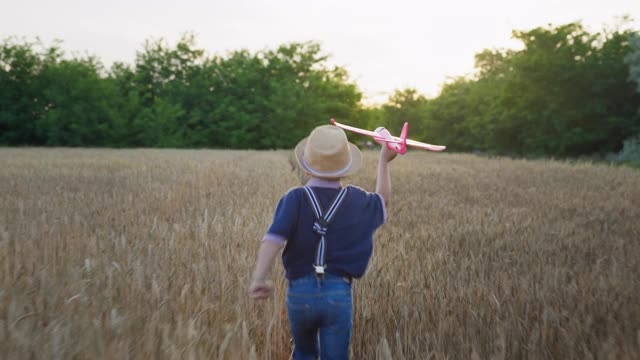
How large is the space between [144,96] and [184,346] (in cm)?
5116

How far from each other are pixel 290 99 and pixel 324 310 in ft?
155

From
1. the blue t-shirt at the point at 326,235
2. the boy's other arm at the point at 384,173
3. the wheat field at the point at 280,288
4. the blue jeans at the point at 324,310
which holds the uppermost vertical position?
the boy's other arm at the point at 384,173

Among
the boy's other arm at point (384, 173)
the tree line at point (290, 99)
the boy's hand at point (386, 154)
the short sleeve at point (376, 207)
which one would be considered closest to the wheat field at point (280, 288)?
the short sleeve at point (376, 207)

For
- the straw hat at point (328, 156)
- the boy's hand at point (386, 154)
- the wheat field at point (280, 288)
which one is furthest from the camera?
the boy's hand at point (386, 154)

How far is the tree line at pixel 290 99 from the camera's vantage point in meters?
30.4

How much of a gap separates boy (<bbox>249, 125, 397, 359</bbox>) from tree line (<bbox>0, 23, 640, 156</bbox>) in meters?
27.6

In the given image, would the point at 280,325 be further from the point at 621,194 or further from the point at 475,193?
the point at 621,194

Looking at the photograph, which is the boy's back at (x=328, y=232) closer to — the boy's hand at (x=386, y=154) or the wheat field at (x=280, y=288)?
the boy's hand at (x=386, y=154)

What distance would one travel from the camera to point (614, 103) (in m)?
30.1

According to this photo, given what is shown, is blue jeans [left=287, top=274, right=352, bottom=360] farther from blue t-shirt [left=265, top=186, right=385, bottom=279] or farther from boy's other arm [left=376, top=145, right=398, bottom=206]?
boy's other arm [left=376, top=145, right=398, bottom=206]

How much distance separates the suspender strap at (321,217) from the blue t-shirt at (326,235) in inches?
0.8

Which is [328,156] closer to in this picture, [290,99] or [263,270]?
[263,270]

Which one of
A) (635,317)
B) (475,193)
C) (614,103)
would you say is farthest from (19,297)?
(614,103)

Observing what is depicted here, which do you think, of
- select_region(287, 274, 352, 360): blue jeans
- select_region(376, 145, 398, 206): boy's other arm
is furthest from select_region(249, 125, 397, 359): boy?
select_region(376, 145, 398, 206): boy's other arm
